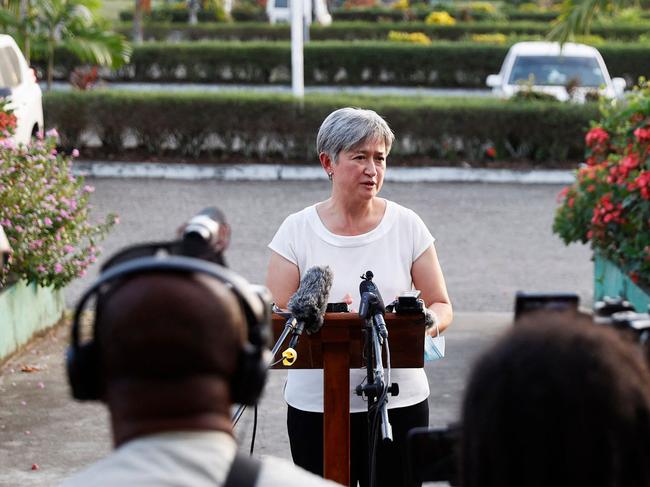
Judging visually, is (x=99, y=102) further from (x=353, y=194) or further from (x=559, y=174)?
(x=353, y=194)

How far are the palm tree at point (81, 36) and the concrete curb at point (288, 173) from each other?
3681 millimetres

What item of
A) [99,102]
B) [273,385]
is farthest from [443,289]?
[99,102]

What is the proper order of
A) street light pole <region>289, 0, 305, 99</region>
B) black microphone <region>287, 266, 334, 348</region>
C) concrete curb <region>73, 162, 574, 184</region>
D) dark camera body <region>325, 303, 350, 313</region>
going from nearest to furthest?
black microphone <region>287, 266, 334, 348</region> → dark camera body <region>325, 303, 350, 313</region> → concrete curb <region>73, 162, 574, 184</region> → street light pole <region>289, 0, 305, 99</region>

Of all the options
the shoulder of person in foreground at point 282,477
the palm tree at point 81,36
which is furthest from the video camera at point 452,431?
the palm tree at point 81,36

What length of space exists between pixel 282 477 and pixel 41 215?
7.29m

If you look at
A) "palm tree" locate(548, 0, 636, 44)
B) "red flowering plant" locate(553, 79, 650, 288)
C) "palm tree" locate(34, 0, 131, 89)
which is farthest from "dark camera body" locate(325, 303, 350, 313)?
"palm tree" locate(34, 0, 131, 89)

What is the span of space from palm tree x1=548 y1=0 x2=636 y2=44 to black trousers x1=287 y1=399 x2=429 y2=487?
9015mm

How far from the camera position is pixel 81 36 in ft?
70.9

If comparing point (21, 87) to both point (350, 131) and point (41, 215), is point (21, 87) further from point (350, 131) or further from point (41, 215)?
point (350, 131)

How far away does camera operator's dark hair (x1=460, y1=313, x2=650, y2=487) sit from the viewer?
1.85m

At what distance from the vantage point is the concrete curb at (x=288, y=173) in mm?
17797

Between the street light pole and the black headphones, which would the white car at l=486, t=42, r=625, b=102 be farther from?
the black headphones

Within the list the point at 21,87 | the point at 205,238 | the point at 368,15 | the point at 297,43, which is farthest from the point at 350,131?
the point at 368,15

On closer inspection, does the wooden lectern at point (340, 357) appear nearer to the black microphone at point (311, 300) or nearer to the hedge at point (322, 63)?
the black microphone at point (311, 300)
